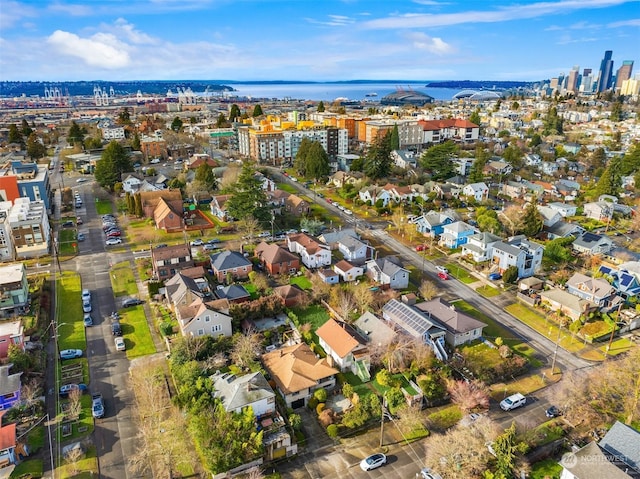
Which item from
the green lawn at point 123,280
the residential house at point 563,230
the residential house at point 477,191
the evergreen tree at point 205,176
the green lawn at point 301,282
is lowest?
the green lawn at point 301,282

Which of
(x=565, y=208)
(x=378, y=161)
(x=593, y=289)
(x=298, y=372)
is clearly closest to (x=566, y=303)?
(x=593, y=289)

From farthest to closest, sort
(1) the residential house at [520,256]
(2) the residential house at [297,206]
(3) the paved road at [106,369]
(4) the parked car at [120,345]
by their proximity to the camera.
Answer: (2) the residential house at [297,206]
(1) the residential house at [520,256]
(4) the parked car at [120,345]
(3) the paved road at [106,369]

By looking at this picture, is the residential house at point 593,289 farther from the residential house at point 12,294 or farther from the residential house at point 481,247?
the residential house at point 12,294

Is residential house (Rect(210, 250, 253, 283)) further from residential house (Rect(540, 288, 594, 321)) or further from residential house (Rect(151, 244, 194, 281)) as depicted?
residential house (Rect(540, 288, 594, 321))

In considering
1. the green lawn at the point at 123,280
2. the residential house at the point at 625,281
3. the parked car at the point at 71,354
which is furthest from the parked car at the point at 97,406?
the residential house at the point at 625,281

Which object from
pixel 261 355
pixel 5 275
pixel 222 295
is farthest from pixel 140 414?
pixel 5 275

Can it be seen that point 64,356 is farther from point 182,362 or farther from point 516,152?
point 516,152

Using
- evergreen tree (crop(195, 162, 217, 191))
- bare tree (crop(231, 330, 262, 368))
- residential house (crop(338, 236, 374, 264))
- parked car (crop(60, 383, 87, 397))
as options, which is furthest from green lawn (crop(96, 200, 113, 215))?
bare tree (crop(231, 330, 262, 368))
